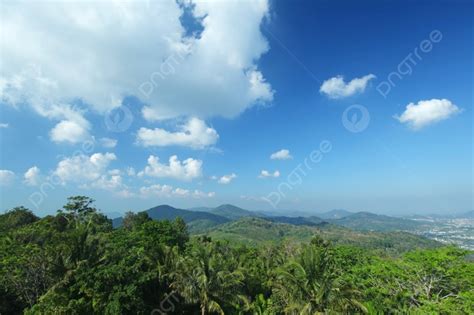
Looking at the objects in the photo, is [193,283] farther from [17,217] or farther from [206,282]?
[17,217]

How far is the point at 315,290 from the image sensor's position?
18.3 meters

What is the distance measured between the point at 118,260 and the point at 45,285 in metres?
5.56

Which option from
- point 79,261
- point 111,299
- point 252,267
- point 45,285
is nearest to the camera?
point 111,299

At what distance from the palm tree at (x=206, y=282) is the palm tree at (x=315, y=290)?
216 inches

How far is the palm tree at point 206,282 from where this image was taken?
Answer: 21516 mm

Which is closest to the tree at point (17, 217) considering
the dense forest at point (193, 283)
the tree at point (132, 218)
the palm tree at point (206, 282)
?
the tree at point (132, 218)

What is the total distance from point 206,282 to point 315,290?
8.16m

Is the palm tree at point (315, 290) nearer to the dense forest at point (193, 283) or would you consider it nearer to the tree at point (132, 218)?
the dense forest at point (193, 283)

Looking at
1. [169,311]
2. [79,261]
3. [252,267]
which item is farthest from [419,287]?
[79,261]

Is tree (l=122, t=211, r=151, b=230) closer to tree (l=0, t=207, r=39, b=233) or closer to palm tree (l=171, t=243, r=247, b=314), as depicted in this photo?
tree (l=0, t=207, r=39, b=233)

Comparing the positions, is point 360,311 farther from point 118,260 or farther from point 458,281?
point 118,260

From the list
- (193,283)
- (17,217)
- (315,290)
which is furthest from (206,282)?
(17,217)

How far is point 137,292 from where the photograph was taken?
19.2 m

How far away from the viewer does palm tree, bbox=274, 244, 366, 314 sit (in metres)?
18.1
